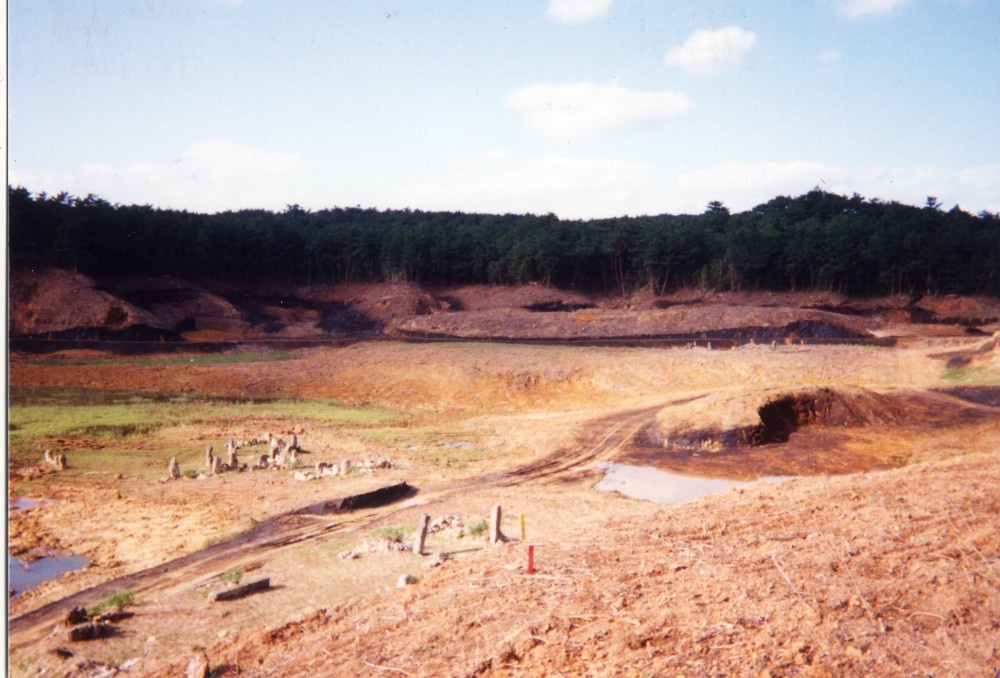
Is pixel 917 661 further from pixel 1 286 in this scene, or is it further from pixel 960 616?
pixel 1 286

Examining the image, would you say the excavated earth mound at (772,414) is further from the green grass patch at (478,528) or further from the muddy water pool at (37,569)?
the muddy water pool at (37,569)

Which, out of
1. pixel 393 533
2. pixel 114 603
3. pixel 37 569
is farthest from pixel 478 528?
pixel 37 569

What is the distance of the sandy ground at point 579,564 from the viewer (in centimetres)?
656

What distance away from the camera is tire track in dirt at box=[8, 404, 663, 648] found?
31.9 feet

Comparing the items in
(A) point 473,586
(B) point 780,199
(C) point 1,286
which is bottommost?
(A) point 473,586

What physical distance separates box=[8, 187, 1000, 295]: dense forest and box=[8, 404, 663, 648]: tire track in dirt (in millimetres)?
28699

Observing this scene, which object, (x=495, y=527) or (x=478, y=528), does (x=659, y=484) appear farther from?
(x=495, y=527)

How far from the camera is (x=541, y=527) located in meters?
13.0

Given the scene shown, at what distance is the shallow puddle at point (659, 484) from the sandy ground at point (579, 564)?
1.93 feet

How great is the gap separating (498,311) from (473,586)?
42431mm

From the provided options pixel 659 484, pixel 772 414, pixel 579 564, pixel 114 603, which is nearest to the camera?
pixel 579 564

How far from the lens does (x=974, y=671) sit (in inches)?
232

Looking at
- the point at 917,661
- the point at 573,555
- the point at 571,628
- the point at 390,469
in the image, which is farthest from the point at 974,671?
the point at 390,469

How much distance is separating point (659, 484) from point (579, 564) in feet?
27.4
